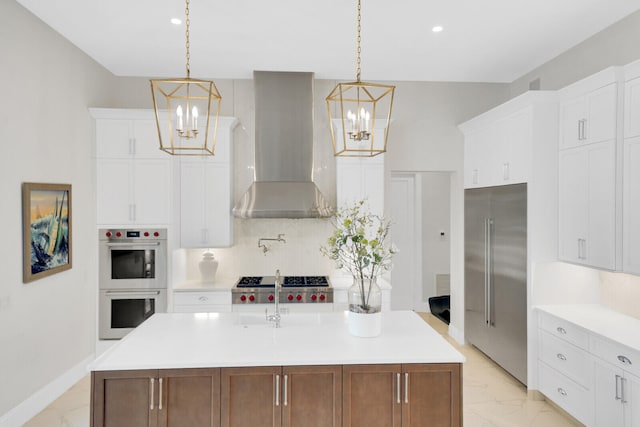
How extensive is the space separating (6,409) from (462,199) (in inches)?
186

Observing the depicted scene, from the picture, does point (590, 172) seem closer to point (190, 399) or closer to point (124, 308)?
point (190, 399)

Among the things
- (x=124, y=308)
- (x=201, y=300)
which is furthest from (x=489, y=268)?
(x=124, y=308)

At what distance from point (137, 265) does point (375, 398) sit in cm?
305

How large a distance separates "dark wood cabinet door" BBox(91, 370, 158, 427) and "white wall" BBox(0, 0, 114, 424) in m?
1.37

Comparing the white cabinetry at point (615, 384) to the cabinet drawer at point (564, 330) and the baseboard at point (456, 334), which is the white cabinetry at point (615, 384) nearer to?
the cabinet drawer at point (564, 330)

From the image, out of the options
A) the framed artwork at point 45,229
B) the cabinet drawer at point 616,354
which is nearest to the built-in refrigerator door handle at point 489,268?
the cabinet drawer at point 616,354

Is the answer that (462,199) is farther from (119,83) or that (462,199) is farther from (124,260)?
(119,83)

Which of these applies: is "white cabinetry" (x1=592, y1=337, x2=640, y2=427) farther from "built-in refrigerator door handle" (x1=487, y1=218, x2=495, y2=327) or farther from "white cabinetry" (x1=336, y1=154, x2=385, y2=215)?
"white cabinetry" (x1=336, y1=154, x2=385, y2=215)

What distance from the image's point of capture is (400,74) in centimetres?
473

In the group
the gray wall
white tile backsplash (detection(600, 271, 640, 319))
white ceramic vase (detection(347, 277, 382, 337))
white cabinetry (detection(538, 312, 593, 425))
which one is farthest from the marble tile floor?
the gray wall

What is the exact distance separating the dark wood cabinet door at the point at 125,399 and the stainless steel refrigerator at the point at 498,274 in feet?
9.97

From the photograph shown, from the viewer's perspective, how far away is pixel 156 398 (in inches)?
83.9

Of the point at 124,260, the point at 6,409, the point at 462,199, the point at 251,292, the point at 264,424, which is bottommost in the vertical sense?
the point at 6,409

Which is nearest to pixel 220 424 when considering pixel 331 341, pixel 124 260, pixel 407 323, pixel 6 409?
pixel 331 341
